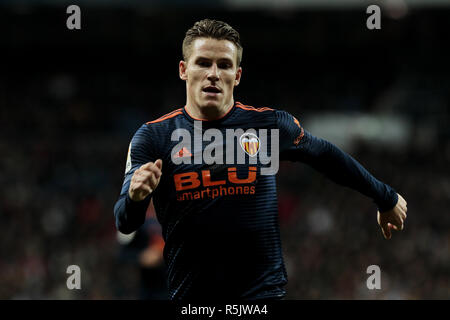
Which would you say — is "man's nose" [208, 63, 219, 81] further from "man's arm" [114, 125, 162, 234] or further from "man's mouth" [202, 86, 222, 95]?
"man's arm" [114, 125, 162, 234]

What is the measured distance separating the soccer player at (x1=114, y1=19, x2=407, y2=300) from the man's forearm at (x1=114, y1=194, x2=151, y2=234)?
12mm

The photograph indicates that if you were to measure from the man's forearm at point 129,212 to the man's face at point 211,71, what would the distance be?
75 centimetres

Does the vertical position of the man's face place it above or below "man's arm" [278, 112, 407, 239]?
above

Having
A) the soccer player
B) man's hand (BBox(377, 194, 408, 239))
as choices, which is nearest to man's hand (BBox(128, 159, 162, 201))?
the soccer player

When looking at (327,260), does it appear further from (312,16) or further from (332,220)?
(312,16)

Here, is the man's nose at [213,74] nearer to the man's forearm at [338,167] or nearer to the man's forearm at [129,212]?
the man's forearm at [338,167]

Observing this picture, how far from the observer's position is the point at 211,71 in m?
3.60

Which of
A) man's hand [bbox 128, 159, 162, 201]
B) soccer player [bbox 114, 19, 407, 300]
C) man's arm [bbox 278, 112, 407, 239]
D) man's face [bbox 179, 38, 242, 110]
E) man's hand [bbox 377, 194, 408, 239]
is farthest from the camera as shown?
man's hand [bbox 377, 194, 408, 239]

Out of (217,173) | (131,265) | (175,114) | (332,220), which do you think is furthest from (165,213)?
(332,220)

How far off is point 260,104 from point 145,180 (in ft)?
55.7

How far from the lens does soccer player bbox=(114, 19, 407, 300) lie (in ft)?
11.5

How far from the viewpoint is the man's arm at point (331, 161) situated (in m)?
3.81

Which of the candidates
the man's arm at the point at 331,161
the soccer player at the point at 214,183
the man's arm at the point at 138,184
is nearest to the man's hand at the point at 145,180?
the man's arm at the point at 138,184

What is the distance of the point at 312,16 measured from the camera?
20250 mm
